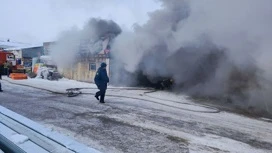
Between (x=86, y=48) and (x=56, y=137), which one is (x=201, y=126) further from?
(x=86, y=48)

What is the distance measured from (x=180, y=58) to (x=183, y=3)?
9.36 feet

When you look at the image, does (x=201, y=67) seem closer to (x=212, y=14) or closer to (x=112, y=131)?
(x=212, y=14)

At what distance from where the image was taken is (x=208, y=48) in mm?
11609

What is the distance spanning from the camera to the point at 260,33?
8938 mm

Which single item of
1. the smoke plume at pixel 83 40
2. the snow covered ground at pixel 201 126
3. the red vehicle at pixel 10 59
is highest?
the smoke plume at pixel 83 40

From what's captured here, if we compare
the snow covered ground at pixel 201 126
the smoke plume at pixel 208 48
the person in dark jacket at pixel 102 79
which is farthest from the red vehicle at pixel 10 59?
the snow covered ground at pixel 201 126

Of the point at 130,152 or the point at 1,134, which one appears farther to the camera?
the point at 130,152

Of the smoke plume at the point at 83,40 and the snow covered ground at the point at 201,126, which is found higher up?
the smoke plume at the point at 83,40

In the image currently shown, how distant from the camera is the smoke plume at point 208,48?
9.10 metres

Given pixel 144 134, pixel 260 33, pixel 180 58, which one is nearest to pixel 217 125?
pixel 144 134

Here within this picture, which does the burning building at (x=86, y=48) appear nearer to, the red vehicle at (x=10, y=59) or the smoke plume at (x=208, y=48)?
the smoke plume at (x=208, y=48)

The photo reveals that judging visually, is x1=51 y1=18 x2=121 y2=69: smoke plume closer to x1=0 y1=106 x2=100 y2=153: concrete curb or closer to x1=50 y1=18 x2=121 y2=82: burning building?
x1=50 y1=18 x2=121 y2=82: burning building

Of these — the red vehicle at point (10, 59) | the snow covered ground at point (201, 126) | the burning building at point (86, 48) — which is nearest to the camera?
the snow covered ground at point (201, 126)

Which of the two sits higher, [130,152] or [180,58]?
[180,58]
